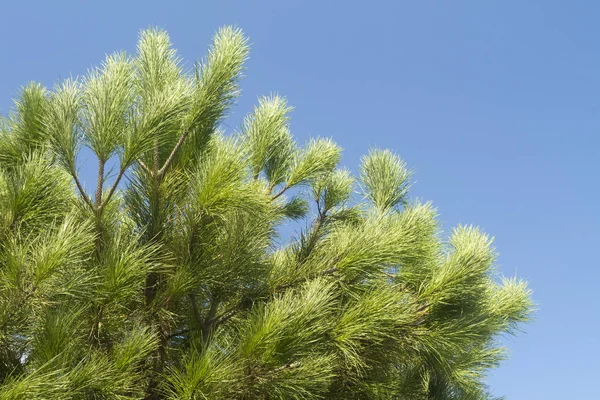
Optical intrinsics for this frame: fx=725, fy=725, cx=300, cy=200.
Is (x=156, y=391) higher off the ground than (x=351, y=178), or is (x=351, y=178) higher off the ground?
(x=351, y=178)

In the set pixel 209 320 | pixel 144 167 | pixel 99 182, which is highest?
pixel 144 167

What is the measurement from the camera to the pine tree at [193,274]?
2.04 m

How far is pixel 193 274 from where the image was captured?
2.38 m

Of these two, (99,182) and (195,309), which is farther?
(195,309)

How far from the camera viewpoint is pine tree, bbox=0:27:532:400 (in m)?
2.04

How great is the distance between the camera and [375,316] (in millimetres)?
2383

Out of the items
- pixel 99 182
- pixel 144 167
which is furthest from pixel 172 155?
pixel 99 182

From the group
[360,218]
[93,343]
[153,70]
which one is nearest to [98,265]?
[93,343]

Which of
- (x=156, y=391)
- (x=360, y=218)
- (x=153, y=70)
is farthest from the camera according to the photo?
(x=360, y=218)

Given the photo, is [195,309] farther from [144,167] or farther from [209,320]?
[144,167]

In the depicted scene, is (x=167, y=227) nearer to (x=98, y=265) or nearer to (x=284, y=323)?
(x=98, y=265)

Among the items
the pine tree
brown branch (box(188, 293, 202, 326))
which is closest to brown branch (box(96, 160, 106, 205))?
the pine tree

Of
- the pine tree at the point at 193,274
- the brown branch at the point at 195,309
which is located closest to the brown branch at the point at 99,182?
the pine tree at the point at 193,274

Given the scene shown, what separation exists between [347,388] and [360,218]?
0.77 meters
